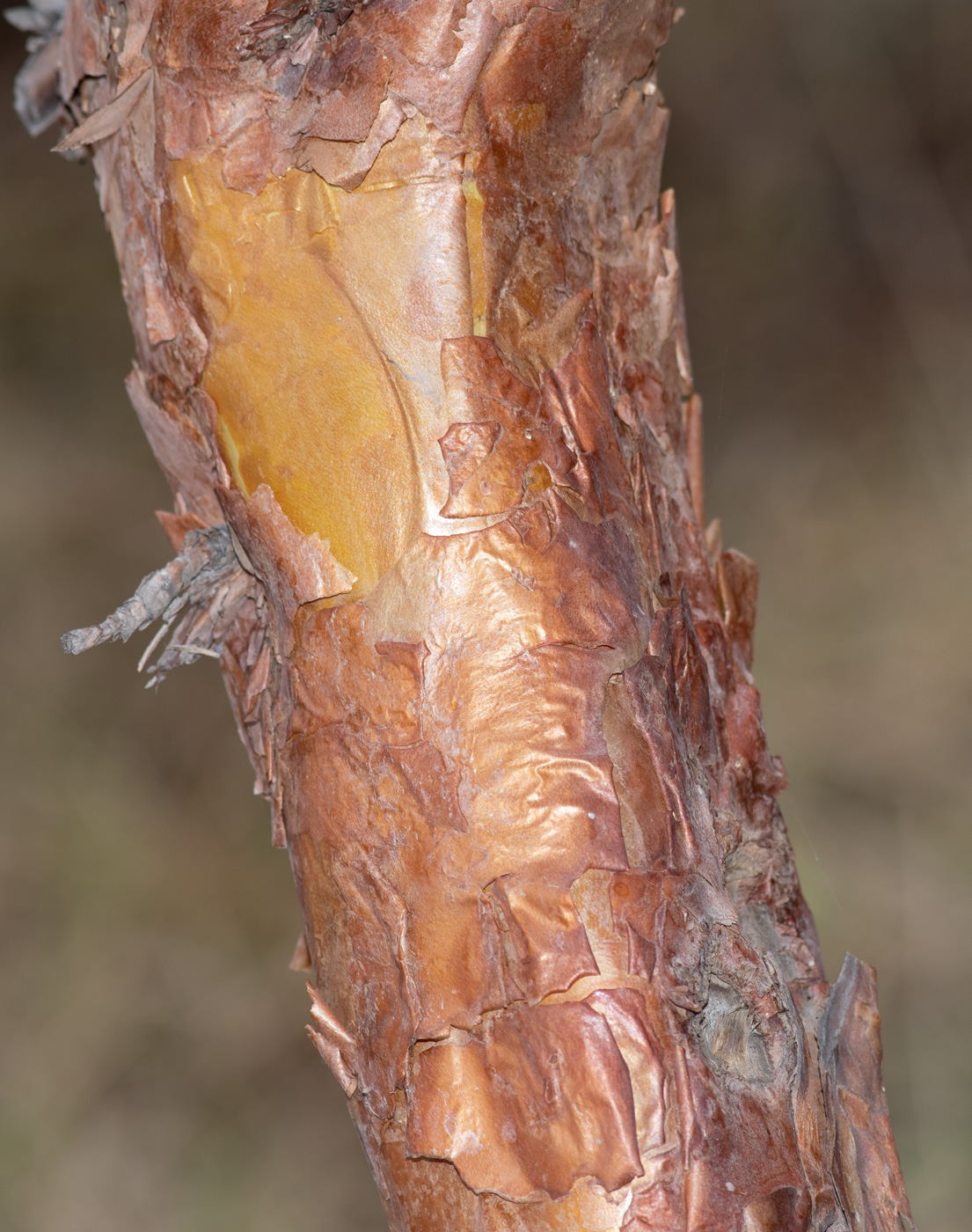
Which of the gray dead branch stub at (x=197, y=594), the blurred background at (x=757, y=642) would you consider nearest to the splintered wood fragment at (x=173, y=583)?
the gray dead branch stub at (x=197, y=594)

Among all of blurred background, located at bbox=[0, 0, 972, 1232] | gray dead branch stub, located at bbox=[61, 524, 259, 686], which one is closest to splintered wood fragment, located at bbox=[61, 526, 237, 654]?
gray dead branch stub, located at bbox=[61, 524, 259, 686]

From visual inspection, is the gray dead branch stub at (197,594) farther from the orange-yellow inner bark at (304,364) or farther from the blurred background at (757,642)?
the blurred background at (757,642)

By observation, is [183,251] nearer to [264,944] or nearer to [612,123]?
[612,123]

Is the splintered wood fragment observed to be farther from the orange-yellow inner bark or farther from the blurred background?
the blurred background

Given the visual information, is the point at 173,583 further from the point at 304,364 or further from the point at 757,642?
the point at 757,642

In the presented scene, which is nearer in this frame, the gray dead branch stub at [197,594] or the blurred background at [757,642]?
the gray dead branch stub at [197,594]

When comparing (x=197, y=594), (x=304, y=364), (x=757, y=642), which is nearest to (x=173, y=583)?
(x=197, y=594)

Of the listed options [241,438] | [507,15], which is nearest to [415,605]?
[241,438]
